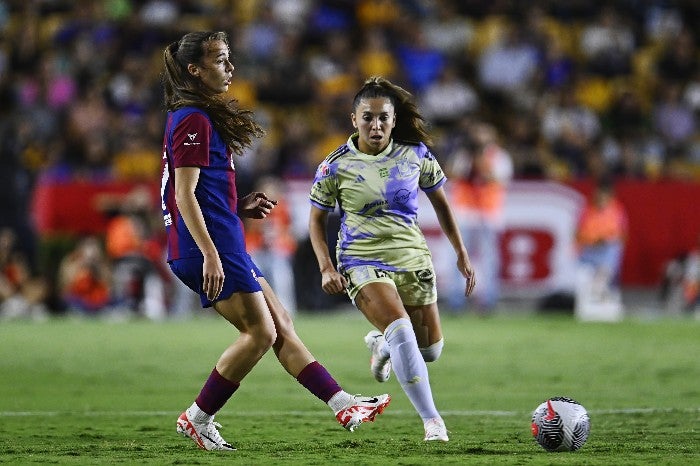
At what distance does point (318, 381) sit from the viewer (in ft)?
25.0

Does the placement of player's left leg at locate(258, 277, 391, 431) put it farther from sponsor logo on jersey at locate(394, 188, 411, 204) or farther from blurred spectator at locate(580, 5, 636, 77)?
blurred spectator at locate(580, 5, 636, 77)

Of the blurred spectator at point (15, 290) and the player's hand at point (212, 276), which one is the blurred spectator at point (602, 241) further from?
the player's hand at point (212, 276)

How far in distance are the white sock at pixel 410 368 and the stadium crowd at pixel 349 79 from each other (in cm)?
1282

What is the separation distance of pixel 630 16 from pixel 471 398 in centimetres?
1606

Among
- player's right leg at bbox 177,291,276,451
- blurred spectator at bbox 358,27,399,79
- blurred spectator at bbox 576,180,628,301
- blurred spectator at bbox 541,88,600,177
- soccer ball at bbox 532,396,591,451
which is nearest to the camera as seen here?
soccer ball at bbox 532,396,591,451

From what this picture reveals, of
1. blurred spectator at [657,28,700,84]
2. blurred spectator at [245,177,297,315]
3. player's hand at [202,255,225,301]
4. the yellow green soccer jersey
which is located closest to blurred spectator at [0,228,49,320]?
blurred spectator at [245,177,297,315]

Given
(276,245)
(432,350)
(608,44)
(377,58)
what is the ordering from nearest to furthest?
(432,350) < (276,245) < (377,58) < (608,44)

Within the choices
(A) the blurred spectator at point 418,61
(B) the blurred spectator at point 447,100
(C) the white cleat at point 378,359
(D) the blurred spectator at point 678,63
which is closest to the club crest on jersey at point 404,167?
Result: (C) the white cleat at point 378,359

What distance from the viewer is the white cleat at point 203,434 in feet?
24.5

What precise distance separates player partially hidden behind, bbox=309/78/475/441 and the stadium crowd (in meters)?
12.1

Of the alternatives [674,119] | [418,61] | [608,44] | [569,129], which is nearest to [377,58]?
[418,61]

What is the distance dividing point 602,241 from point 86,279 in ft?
25.0

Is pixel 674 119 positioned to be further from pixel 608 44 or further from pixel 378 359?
pixel 378 359

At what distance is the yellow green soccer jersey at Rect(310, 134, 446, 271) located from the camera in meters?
8.17
